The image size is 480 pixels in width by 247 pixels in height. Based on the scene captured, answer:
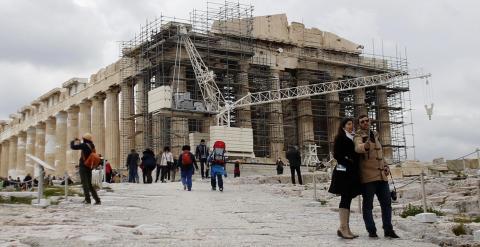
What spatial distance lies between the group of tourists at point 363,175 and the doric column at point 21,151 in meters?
56.7

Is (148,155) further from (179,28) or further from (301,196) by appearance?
(179,28)

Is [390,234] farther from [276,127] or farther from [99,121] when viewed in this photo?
[99,121]

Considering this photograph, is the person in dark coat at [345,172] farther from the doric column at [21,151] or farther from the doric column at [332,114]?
the doric column at [21,151]

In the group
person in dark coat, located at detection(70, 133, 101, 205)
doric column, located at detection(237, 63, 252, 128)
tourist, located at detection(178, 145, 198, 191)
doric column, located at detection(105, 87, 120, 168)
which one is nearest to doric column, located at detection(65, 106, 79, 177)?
doric column, located at detection(105, 87, 120, 168)

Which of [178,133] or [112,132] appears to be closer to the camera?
[178,133]

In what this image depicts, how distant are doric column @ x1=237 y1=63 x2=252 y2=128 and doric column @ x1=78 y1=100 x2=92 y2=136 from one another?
13887 millimetres

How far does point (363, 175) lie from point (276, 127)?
35.9 metres

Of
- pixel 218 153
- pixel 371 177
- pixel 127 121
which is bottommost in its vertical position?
pixel 371 177

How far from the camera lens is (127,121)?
44938 mm

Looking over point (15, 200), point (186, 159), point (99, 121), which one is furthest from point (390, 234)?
point (99, 121)

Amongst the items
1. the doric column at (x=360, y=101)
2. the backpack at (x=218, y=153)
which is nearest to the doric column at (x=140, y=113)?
the doric column at (x=360, y=101)

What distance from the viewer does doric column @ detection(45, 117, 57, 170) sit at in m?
55.2

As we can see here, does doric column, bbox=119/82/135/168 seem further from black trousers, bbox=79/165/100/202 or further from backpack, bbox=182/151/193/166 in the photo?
black trousers, bbox=79/165/100/202

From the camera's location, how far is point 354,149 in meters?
8.96
